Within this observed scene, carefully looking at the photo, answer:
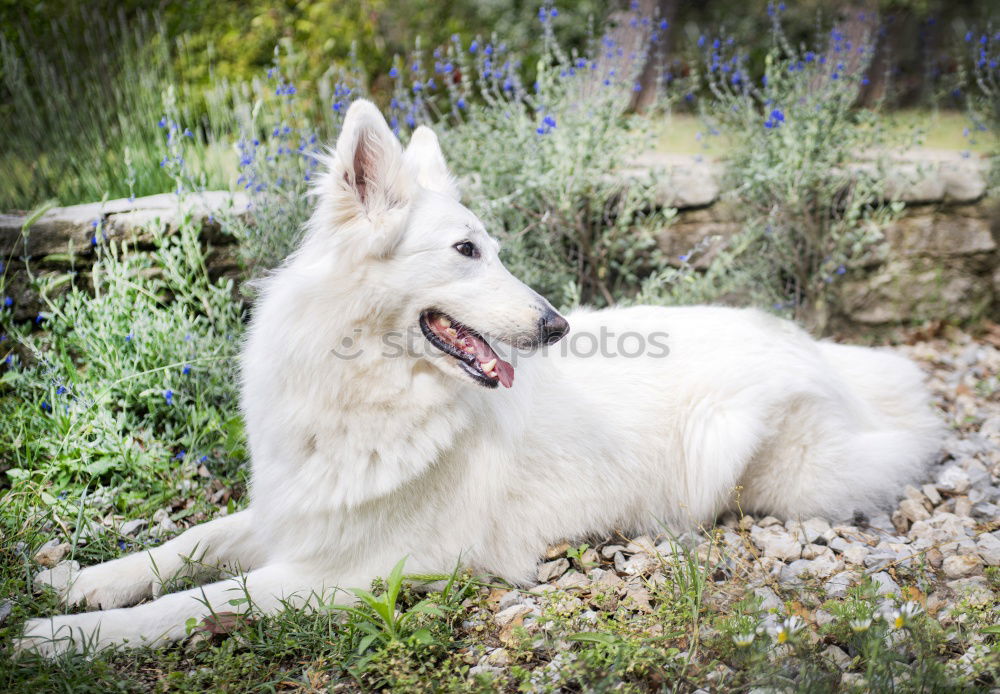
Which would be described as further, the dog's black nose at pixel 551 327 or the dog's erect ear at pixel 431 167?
the dog's erect ear at pixel 431 167

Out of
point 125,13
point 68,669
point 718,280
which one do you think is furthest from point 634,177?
point 125,13

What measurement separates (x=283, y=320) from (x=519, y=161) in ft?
8.15

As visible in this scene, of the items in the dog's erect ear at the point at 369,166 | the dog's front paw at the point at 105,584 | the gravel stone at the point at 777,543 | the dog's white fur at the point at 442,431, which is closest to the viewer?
the dog's erect ear at the point at 369,166

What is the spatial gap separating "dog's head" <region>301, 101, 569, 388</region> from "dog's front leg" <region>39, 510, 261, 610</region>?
3.39 ft

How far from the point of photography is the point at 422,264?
91.7 inches

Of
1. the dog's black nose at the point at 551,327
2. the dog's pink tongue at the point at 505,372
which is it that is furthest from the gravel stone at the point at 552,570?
the dog's black nose at the point at 551,327

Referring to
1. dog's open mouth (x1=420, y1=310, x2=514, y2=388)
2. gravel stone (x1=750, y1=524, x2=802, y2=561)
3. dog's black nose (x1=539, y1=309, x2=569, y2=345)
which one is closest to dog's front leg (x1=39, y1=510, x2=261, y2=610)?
dog's open mouth (x1=420, y1=310, x2=514, y2=388)

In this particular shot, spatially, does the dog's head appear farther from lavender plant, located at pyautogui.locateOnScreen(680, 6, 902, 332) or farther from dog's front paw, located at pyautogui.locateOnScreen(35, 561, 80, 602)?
lavender plant, located at pyautogui.locateOnScreen(680, 6, 902, 332)

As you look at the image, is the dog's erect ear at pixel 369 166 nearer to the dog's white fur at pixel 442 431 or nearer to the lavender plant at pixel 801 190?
the dog's white fur at pixel 442 431

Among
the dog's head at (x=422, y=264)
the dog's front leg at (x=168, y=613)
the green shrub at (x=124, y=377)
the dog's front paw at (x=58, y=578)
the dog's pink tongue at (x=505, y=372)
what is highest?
the dog's head at (x=422, y=264)

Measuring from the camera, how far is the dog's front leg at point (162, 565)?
2.52 metres

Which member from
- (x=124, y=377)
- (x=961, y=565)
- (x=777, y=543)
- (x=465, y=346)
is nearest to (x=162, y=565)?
(x=124, y=377)

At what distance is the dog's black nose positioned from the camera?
2.32 m

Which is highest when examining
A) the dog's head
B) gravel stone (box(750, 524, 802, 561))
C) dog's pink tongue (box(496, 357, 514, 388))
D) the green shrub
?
the dog's head
